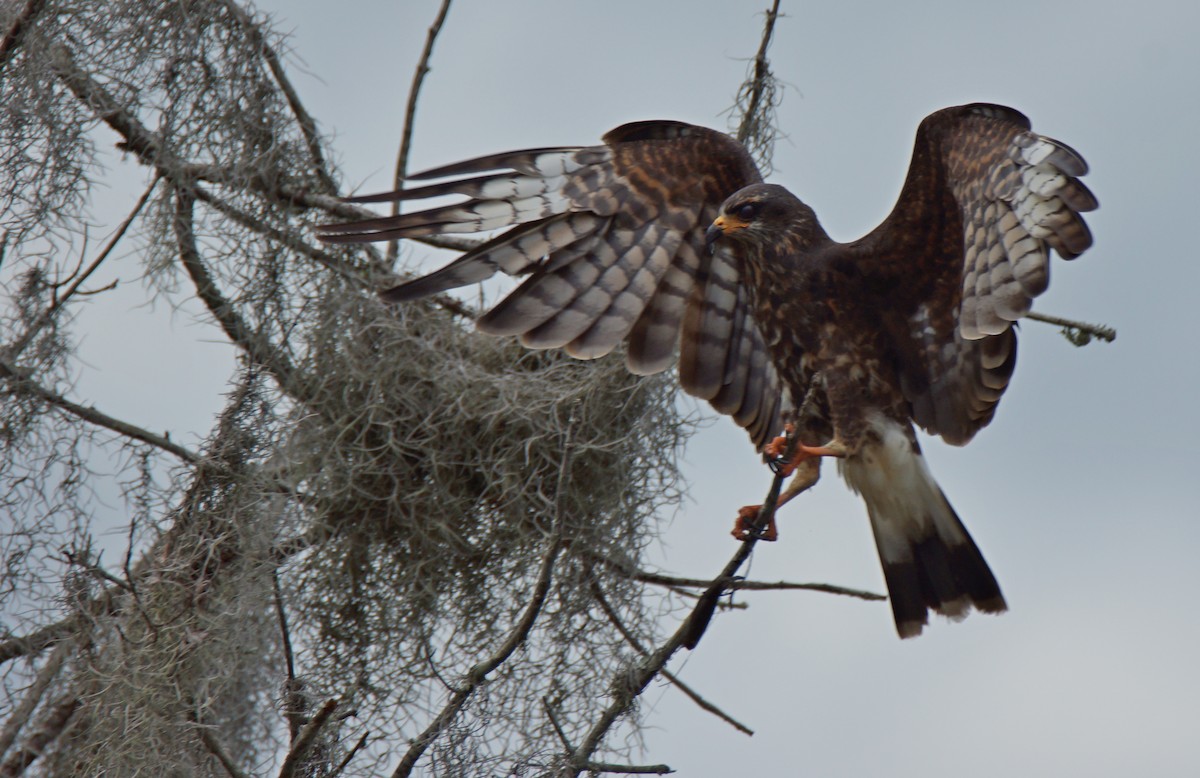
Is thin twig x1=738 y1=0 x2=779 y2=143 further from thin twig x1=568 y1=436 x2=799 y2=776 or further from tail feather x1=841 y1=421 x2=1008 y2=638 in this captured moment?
thin twig x1=568 y1=436 x2=799 y2=776

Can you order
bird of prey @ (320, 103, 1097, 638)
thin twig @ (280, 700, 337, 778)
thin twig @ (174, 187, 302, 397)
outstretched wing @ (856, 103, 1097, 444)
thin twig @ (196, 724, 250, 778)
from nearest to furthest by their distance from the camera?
thin twig @ (280, 700, 337, 778) < thin twig @ (196, 724, 250, 778) < outstretched wing @ (856, 103, 1097, 444) < bird of prey @ (320, 103, 1097, 638) < thin twig @ (174, 187, 302, 397)

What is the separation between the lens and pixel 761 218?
309cm

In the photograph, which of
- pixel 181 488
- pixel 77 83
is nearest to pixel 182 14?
pixel 77 83

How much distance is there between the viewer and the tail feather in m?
3.07

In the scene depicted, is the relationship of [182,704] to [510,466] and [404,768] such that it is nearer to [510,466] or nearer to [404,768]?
[404,768]

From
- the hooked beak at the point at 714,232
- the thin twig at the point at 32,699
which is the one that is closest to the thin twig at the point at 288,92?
the hooked beak at the point at 714,232

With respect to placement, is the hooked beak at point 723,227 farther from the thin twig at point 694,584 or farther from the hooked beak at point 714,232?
the thin twig at point 694,584

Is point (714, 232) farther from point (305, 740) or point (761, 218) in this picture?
point (305, 740)

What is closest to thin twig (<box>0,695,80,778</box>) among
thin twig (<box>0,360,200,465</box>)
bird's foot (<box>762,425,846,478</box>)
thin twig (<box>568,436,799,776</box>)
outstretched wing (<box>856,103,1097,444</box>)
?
thin twig (<box>0,360,200,465</box>)

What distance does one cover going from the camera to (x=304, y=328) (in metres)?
3.44

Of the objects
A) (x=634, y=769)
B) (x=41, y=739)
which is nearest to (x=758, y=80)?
(x=634, y=769)

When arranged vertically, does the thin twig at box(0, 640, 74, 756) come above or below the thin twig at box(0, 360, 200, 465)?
below

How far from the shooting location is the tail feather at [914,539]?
307cm

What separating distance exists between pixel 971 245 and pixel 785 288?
18.2 inches
